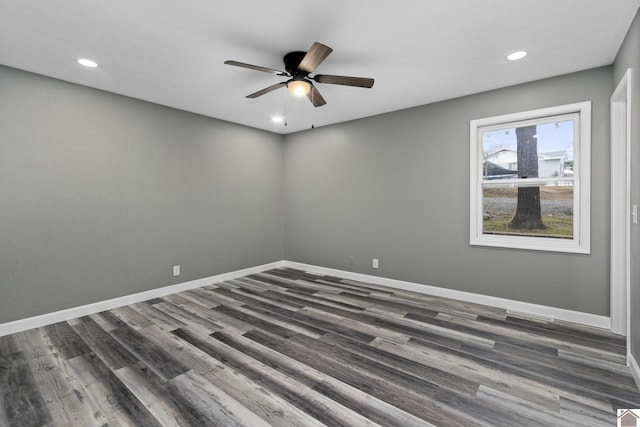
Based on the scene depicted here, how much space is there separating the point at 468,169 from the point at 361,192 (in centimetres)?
157

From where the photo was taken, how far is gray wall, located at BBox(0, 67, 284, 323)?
9.69ft

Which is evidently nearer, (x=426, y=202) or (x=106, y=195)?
(x=106, y=195)

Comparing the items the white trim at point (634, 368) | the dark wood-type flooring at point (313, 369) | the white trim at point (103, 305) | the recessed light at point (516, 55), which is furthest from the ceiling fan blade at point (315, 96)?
the white trim at point (634, 368)

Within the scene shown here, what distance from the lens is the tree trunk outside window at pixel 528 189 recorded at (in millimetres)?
3418

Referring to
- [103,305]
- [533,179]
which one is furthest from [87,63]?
[533,179]

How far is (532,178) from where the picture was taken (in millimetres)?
3402

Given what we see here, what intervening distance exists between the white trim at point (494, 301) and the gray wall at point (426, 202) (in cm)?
6

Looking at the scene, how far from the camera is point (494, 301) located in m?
3.55

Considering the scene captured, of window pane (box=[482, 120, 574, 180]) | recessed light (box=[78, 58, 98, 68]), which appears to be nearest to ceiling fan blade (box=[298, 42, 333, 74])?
recessed light (box=[78, 58, 98, 68])

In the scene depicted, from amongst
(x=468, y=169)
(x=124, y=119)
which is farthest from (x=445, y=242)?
(x=124, y=119)

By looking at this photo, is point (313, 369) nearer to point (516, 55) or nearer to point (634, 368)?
point (634, 368)

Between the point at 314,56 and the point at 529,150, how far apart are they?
279 cm

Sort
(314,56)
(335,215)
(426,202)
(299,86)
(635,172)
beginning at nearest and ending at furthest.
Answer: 1. (635,172)
2. (314,56)
3. (299,86)
4. (426,202)
5. (335,215)

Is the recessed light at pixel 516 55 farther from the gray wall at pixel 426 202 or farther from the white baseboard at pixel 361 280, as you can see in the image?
the white baseboard at pixel 361 280
